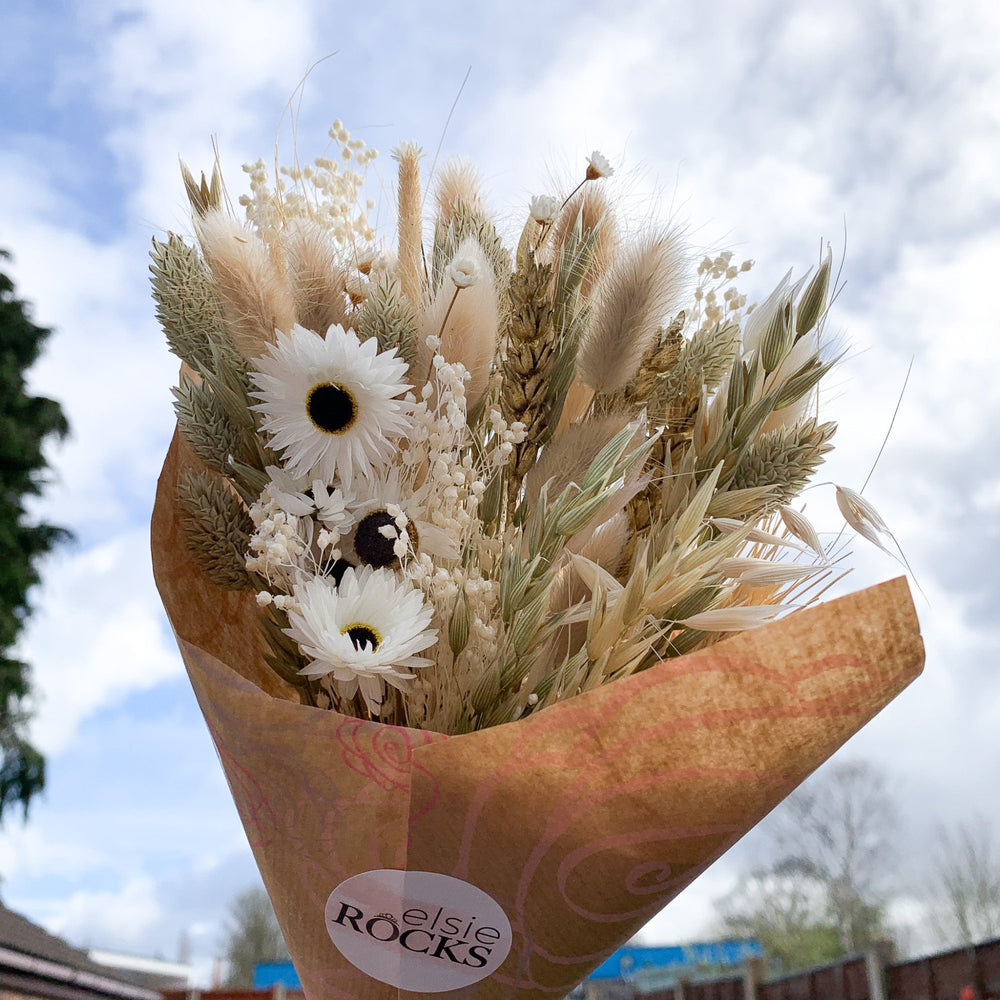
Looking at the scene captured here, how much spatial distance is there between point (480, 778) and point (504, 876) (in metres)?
0.12

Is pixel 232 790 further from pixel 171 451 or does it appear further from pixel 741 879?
pixel 741 879

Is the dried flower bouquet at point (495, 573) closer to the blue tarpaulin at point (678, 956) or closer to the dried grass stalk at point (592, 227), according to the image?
the dried grass stalk at point (592, 227)

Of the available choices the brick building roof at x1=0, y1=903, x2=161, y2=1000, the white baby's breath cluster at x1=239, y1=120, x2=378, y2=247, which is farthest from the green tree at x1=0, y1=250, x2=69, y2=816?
the white baby's breath cluster at x1=239, y1=120, x2=378, y2=247

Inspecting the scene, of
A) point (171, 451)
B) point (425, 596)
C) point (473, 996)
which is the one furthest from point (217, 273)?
point (473, 996)

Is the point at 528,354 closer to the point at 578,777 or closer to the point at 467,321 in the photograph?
the point at 467,321

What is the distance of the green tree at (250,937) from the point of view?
2336 cm

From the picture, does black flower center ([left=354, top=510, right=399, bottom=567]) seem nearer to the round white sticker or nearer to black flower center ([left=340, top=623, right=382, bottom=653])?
black flower center ([left=340, top=623, right=382, bottom=653])

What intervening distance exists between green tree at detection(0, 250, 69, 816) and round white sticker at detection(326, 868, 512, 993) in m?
11.7

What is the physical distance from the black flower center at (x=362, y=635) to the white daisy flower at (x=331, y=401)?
157 mm

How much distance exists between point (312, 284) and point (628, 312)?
35 cm

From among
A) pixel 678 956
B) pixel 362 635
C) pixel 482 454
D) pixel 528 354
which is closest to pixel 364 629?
pixel 362 635

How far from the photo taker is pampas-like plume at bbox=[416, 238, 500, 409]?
3.32 ft

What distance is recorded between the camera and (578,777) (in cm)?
86

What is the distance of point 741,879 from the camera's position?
18.7 m
